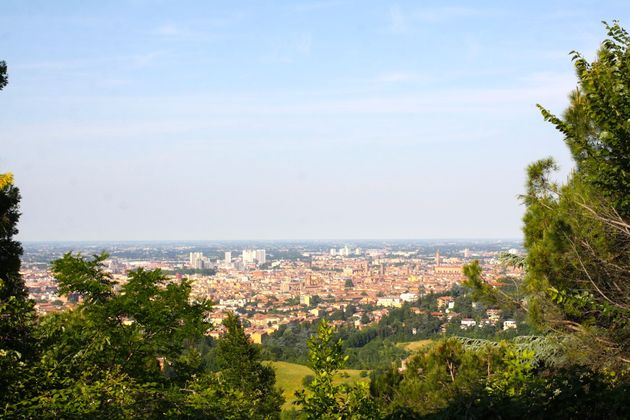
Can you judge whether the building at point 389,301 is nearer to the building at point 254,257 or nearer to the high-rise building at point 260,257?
the building at point 254,257

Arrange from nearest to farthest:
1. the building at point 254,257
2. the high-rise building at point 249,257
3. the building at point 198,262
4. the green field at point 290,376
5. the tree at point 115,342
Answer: the tree at point 115,342, the green field at point 290,376, the building at point 198,262, the building at point 254,257, the high-rise building at point 249,257

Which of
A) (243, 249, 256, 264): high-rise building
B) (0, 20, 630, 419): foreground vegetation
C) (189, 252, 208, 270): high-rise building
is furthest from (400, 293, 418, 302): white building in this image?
(243, 249, 256, 264): high-rise building

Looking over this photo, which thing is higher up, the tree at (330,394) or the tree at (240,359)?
the tree at (330,394)

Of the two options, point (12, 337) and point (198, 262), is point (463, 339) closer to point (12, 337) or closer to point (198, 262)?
point (12, 337)

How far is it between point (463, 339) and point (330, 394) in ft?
20.0

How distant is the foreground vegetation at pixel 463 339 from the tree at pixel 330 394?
14mm

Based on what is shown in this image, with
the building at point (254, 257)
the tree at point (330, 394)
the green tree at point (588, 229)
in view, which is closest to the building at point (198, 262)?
the building at point (254, 257)

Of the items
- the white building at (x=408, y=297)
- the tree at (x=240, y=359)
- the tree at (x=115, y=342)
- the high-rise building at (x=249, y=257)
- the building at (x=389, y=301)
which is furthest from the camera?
the high-rise building at (x=249, y=257)

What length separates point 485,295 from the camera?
9.82 metres

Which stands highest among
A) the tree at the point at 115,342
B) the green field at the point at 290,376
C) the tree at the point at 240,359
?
the tree at the point at 115,342

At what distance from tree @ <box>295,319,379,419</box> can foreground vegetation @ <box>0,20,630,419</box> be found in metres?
0.01

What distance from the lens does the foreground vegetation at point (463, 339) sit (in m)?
5.20

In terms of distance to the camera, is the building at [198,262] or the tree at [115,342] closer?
the tree at [115,342]

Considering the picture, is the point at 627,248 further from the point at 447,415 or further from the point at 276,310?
the point at 276,310
